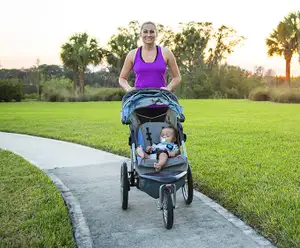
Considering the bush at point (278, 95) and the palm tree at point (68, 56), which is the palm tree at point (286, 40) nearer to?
the bush at point (278, 95)

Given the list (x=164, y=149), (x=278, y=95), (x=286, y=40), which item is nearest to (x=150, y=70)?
(x=164, y=149)

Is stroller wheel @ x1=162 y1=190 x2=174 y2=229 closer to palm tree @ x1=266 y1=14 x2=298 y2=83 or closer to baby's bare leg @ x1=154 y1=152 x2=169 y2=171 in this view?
baby's bare leg @ x1=154 y1=152 x2=169 y2=171

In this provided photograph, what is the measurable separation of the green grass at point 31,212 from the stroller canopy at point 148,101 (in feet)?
4.16

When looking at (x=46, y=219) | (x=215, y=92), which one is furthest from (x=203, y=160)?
(x=215, y=92)

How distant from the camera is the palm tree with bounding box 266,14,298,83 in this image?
46562 mm

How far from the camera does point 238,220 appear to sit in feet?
13.3

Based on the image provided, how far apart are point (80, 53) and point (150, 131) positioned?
52.8 m

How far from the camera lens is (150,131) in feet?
14.7

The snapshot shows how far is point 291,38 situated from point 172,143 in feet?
153

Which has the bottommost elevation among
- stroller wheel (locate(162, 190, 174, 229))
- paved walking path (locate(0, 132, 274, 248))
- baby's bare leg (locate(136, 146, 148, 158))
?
paved walking path (locate(0, 132, 274, 248))

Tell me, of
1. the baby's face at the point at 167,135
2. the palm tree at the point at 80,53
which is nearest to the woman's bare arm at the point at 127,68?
the baby's face at the point at 167,135

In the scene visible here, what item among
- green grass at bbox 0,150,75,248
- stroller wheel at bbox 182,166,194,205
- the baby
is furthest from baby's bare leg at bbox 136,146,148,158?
green grass at bbox 0,150,75,248

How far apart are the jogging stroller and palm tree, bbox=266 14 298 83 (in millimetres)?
44463

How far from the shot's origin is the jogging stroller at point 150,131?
3.97 metres
